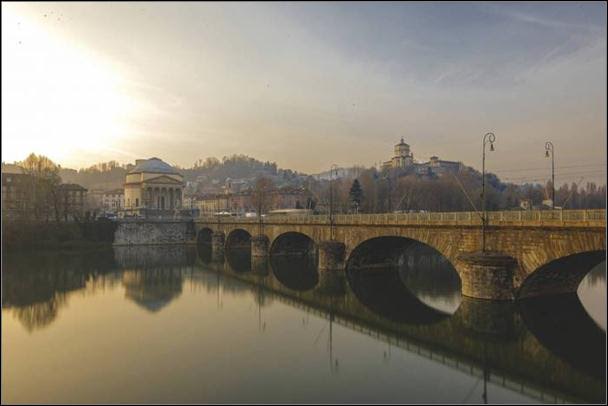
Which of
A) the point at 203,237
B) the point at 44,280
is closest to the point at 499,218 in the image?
the point at 44,280

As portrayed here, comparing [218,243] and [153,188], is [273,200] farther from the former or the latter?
[218,243]

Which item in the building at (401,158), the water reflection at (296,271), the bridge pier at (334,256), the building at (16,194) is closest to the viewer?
the water reflection at (296,271)

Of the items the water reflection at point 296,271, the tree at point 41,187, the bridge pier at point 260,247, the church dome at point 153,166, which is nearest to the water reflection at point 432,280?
the water reflection at point 296,271

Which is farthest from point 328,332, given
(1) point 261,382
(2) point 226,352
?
(1) point 261,382

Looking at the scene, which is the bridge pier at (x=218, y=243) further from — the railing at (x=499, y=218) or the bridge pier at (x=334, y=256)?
the bridge pier at (x=334, y=256)

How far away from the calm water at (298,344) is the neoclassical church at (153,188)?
86479mm

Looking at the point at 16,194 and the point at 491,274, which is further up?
the point at 16,194

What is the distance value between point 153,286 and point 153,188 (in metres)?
89.0

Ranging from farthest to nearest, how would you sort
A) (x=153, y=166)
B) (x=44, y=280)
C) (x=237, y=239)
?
(x=153, y=166) < (x=237, y=239) < (x=44, y=280)

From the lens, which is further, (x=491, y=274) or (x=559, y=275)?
(x=559, y=275)

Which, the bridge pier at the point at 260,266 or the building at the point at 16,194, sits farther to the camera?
the building at the point at 16,194

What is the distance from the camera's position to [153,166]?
5049 inches

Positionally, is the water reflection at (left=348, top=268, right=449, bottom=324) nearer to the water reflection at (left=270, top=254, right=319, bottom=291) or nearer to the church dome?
the water reflection at (left=270, top=254, right=319, bottom=291)

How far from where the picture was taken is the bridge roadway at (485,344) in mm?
15703
